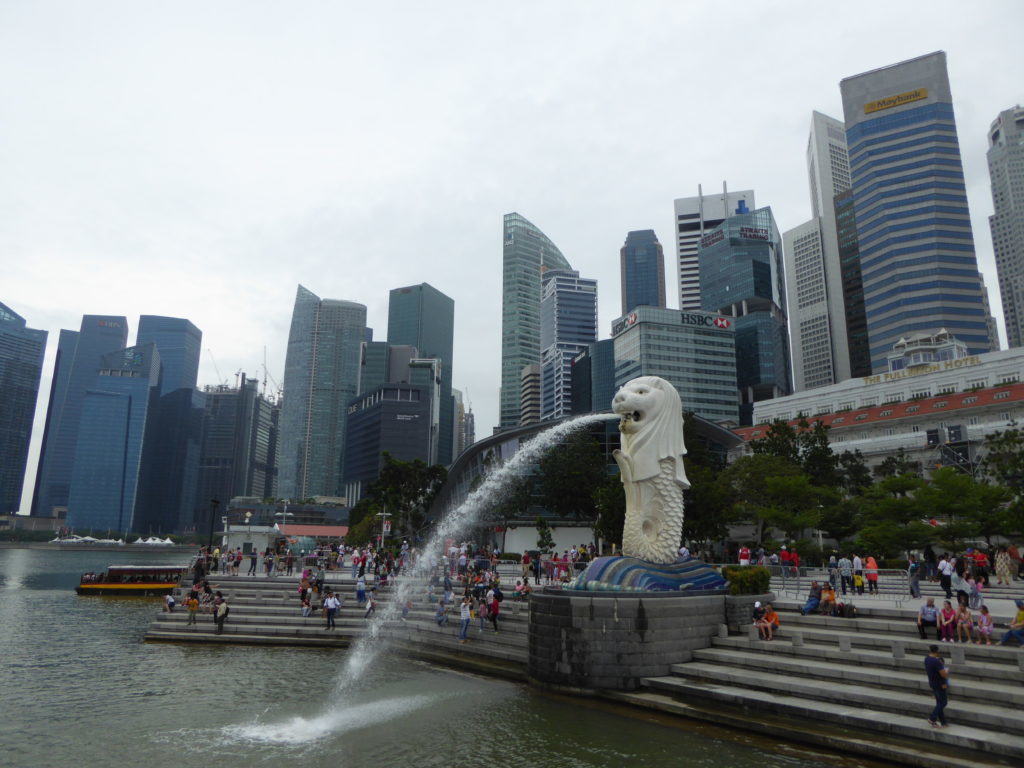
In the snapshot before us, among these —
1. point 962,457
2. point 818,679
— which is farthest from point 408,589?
point 962,457

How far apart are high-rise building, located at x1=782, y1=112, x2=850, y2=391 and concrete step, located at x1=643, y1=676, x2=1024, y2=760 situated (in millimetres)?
171096

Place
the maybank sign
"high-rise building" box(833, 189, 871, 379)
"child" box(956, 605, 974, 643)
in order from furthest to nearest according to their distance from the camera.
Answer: "high-rise building" box(833, 189, 871, 379), the maybank sign, "child" box(956, 605, 974, 643)

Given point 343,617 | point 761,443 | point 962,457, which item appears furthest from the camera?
point 962,457

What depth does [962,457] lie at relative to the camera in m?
64.2

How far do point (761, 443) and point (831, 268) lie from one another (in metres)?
144

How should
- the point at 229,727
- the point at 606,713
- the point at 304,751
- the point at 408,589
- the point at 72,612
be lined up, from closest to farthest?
the point at 304,751
the point at 229,727
the point at 606,713
the point at 408,589
the point at 72,612

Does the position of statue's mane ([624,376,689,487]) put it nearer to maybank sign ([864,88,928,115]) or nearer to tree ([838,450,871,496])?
tree ([838,450,871,496])

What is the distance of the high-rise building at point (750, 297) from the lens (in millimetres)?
157125

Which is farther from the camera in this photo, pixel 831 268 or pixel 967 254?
pixel 831 268

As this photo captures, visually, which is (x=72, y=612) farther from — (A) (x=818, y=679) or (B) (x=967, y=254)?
(B) (x=967, y=254)

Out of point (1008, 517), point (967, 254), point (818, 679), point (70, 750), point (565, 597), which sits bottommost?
point (70, 750)

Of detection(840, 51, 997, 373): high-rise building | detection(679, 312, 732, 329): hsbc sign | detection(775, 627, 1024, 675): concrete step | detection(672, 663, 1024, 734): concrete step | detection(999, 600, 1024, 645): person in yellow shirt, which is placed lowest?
detection(672, 663, 1024, 734): concrete step

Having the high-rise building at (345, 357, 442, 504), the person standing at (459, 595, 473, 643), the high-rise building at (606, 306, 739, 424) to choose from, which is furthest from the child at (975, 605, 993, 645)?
the high-rise building at (345, 357, 442, 504)

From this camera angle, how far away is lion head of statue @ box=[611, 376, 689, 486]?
21266 mm
